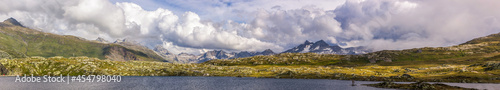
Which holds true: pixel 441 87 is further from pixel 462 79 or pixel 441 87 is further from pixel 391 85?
pixel 462 79

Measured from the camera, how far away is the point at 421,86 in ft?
351

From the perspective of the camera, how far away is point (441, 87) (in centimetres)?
10612

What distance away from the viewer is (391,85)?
391 feet

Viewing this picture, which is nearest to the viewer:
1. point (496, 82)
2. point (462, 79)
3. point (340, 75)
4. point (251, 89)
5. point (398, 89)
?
point (398, 89)

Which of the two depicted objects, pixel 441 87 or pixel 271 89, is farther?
pixel 271 89

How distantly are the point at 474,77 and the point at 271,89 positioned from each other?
11842cm

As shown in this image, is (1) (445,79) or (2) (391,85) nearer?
(2) (391,85)

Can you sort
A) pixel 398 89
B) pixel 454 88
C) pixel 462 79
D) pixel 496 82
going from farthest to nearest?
pixel 462 79
pixel 496 82
pixel 398 89
pixel 454 88

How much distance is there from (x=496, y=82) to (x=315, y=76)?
3822 inches

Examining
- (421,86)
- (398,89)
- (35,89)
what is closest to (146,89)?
(35,89)

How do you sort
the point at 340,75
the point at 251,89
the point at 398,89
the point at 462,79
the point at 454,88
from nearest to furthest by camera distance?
1. the point at 454,88
2. the point at 398,89
3. the point at 251,89
4. the point at 462,79
5. the point at 340,75

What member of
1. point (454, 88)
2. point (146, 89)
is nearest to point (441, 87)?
point (454, 88)

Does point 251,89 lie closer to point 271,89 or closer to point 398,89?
point 271,89

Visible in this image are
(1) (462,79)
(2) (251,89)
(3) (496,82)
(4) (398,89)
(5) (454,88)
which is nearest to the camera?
(5) (454,88)
